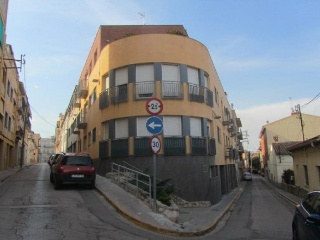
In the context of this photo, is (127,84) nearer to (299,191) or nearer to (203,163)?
(203,163)

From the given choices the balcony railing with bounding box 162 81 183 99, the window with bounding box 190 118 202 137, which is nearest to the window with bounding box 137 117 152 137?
the balcony railing with bounding box 162 81 183 99

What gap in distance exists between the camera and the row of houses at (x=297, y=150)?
22.1 metres

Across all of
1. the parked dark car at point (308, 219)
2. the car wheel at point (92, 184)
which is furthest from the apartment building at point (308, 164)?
the parked dark car at point (308, 219)

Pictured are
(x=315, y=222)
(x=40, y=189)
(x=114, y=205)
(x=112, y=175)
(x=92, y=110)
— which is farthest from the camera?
(x=92, y=110)

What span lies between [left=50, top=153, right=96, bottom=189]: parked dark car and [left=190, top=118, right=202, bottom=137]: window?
695 cm

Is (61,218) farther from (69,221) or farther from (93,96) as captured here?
(93,96)

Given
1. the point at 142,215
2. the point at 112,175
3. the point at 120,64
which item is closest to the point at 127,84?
the point at 120,64

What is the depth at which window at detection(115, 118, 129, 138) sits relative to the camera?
2033 cm

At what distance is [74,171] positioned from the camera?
49.8ft

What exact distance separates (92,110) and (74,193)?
13.5 m

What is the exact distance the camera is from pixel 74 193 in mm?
14258

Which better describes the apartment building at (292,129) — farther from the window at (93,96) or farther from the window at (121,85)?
the window at (121,85)

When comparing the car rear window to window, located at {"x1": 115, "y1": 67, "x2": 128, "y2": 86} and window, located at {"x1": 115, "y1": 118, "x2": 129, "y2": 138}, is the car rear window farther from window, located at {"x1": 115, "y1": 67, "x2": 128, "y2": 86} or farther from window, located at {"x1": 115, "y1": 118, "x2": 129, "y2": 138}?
window, located at {"x1": 115, "y1": 67, "x2": 128, "y2": 86}

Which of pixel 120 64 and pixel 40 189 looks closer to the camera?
pixel 40 189
